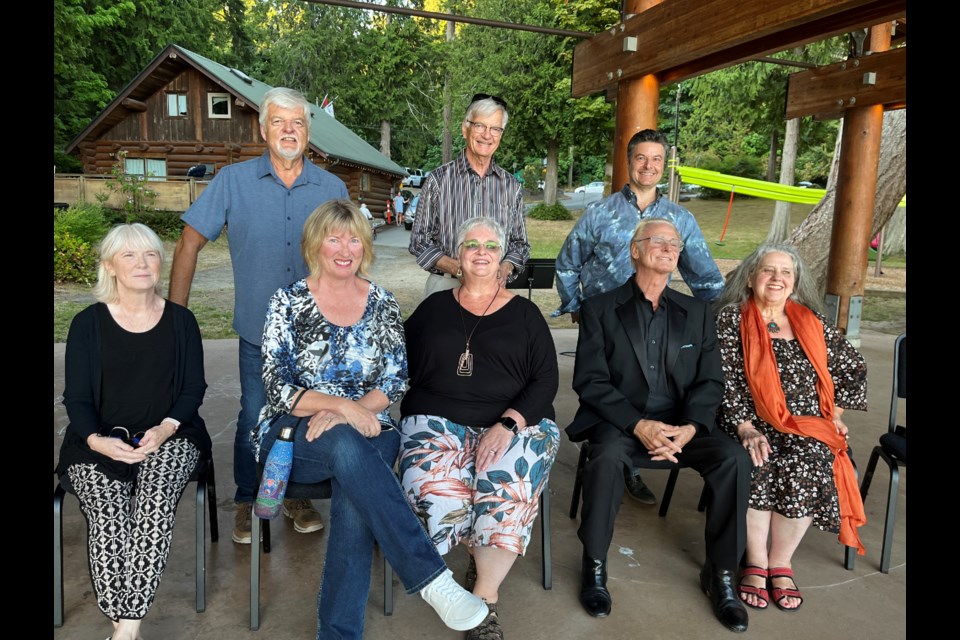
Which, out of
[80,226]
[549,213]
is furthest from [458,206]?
[549,213]

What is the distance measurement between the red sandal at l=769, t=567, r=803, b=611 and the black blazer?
0.63 meters

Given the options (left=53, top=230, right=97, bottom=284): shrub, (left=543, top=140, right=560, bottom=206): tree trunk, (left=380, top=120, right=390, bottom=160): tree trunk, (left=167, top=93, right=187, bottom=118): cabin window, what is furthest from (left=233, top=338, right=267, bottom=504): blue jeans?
(left=380, top=120, right=390, bottom=160): tree trunk

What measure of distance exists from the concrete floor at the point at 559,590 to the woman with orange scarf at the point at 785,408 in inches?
6.0

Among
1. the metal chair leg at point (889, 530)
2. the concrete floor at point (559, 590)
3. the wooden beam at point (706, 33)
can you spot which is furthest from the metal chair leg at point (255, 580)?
the wooden beam at point (706, 33)

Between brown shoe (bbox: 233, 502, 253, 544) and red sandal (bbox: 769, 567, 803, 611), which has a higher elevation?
brown shoe (bbox: 233, 502, 253, 544)

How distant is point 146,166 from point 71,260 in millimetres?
12066

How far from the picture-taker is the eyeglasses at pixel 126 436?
232 centimetres

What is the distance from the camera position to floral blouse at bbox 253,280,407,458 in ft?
8.05

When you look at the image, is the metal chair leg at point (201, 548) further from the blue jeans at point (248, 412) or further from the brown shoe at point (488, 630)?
the brown shoe at point (488, 630)

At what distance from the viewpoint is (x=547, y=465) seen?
2.52m

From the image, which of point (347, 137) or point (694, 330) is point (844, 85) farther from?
point (347, 137)

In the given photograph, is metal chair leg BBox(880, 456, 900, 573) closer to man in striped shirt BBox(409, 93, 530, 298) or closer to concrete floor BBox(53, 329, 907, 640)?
concrete floor BBox(53, 329, 907, 640)
